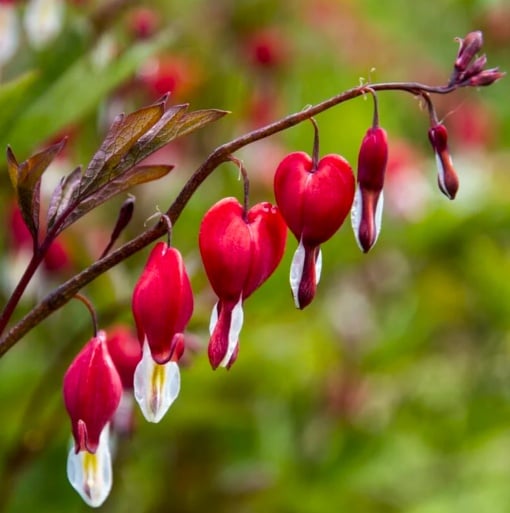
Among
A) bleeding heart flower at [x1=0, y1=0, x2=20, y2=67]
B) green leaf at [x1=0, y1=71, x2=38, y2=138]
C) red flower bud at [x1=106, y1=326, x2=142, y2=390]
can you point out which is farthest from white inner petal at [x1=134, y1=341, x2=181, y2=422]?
bleeding heart flower at [x1=0, y1=0, x2=20, y2=67]

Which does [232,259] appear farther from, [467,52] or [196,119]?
[467,52]

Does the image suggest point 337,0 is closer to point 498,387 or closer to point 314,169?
point 498,387

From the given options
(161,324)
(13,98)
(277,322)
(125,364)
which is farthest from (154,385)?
(277,322)

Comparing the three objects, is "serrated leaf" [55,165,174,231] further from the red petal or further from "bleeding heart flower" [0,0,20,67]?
"bleeding heart flower" [0,0,20,67]

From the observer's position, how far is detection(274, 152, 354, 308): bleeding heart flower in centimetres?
68

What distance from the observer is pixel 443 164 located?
681 mm

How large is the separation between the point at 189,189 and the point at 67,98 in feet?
1.37

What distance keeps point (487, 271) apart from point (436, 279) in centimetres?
25

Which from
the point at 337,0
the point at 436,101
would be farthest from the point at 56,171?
the point at 337,0

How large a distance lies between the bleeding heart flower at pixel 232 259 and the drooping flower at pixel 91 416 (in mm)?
86

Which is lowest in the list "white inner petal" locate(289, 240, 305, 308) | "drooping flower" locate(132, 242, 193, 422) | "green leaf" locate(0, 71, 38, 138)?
"drooping flower" locate(132, 242, 193, 422)

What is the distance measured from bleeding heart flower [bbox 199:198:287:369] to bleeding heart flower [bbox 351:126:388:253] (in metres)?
0.06

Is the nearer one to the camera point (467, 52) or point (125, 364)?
point (467, 52)

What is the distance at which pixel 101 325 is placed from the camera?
3.44ft
